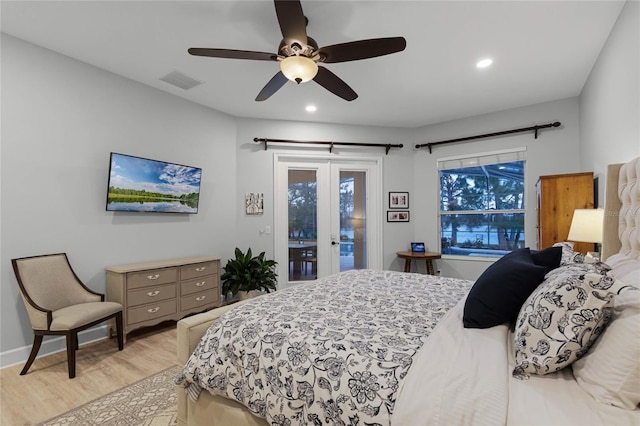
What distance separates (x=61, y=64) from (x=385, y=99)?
3521 mm

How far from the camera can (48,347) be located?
293 cm

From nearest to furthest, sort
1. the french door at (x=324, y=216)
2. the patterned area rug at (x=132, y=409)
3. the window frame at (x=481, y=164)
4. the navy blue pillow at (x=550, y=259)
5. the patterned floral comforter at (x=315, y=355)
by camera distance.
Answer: the patterned floral comforter at (x=315, y=355)
the navy blue pillow at (x=550, y=259)
the patterned area rug at (x=132, y=409)
the window frame at (x=481, y=164)
the french door at (x=324, y=216)

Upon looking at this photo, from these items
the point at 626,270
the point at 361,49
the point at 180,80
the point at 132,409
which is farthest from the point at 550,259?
the point at 180,80

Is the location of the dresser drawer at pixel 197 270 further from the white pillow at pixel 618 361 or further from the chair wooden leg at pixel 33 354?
the white pillow at pixel 618 361

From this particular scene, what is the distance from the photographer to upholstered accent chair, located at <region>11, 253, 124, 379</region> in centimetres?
250

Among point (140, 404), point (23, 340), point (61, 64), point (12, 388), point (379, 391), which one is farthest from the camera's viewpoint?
point (61, 64)

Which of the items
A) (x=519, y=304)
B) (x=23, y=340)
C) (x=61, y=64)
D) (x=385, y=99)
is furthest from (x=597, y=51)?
(x=23, y=340)

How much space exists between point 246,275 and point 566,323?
→ 369cm

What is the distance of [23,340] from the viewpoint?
9.26ft

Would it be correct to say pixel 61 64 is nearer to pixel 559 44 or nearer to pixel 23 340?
pixel 23 340

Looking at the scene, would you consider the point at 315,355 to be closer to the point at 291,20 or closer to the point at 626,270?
the point at 626,270

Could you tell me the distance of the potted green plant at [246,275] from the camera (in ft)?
13.9

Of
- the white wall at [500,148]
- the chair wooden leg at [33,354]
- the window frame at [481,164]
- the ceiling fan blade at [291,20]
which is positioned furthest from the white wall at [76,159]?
the window frame at [481,164]

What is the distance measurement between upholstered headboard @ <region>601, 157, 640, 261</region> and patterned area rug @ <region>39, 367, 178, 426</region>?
2.95 meters
